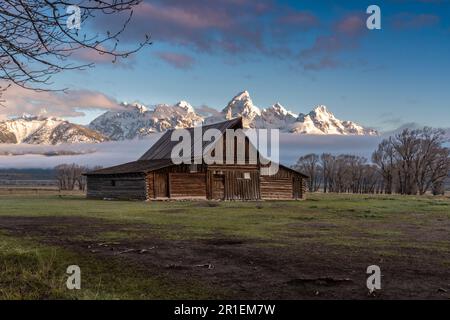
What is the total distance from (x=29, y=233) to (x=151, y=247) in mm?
6005

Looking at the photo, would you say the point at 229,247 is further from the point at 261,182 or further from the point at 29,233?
the point at 261,182

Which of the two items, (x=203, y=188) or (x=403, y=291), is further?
(x=203, y=188)

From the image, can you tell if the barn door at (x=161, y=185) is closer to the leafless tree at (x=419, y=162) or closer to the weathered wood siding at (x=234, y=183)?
the weathered wood siding at (x=234, y=183)

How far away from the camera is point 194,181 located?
49.4 metres

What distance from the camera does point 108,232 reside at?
1708cm

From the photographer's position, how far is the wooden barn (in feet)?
157

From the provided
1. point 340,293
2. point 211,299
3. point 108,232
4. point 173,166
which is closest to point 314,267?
point 340,293

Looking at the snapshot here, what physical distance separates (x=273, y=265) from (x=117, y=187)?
44.1 m

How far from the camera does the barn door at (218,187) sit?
166ft

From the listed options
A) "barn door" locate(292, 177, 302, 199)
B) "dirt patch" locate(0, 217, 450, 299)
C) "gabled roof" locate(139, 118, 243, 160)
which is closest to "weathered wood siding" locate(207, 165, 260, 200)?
"gabled roof" locate(139, 118, 243, 160)

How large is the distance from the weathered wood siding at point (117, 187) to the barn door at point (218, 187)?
7676 millimetres

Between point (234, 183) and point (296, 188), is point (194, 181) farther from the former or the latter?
point (296, 188)

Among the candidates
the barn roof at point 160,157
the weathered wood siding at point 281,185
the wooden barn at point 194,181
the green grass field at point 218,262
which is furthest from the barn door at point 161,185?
the green grass field at point 218,262
